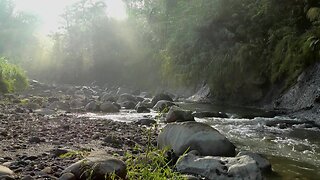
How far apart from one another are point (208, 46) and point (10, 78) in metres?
12.5

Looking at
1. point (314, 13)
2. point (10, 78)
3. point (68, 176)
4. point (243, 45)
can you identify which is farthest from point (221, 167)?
point (10, 78)

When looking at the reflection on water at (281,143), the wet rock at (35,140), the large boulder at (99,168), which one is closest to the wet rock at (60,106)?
the reflection on water at (281,143)

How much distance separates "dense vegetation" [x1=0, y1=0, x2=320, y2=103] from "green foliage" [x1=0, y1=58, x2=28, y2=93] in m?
10.6

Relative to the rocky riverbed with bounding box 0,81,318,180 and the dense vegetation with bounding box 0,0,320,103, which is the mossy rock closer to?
the dense vegetation with bounding box 0,0,320,103

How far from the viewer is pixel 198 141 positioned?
7.56m

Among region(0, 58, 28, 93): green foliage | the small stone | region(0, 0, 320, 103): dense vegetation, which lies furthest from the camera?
region(0, 58, 28, 93): green foliage

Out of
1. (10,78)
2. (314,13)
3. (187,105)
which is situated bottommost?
(187,105)

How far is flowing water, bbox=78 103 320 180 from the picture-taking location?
276 inches

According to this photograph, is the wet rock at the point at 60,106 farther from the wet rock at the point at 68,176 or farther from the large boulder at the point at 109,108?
the wet rock at the point at 68,176

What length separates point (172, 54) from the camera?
99.5ft

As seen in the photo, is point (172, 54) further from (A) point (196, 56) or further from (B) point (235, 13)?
(B) point (235, 13)

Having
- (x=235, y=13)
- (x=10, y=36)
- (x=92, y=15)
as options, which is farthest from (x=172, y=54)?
(x=10, y=36)

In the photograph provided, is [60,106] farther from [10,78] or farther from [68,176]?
[68,176]

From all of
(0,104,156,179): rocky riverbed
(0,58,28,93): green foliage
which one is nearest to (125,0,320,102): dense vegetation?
(0,104,156,179): rocky riverbed
